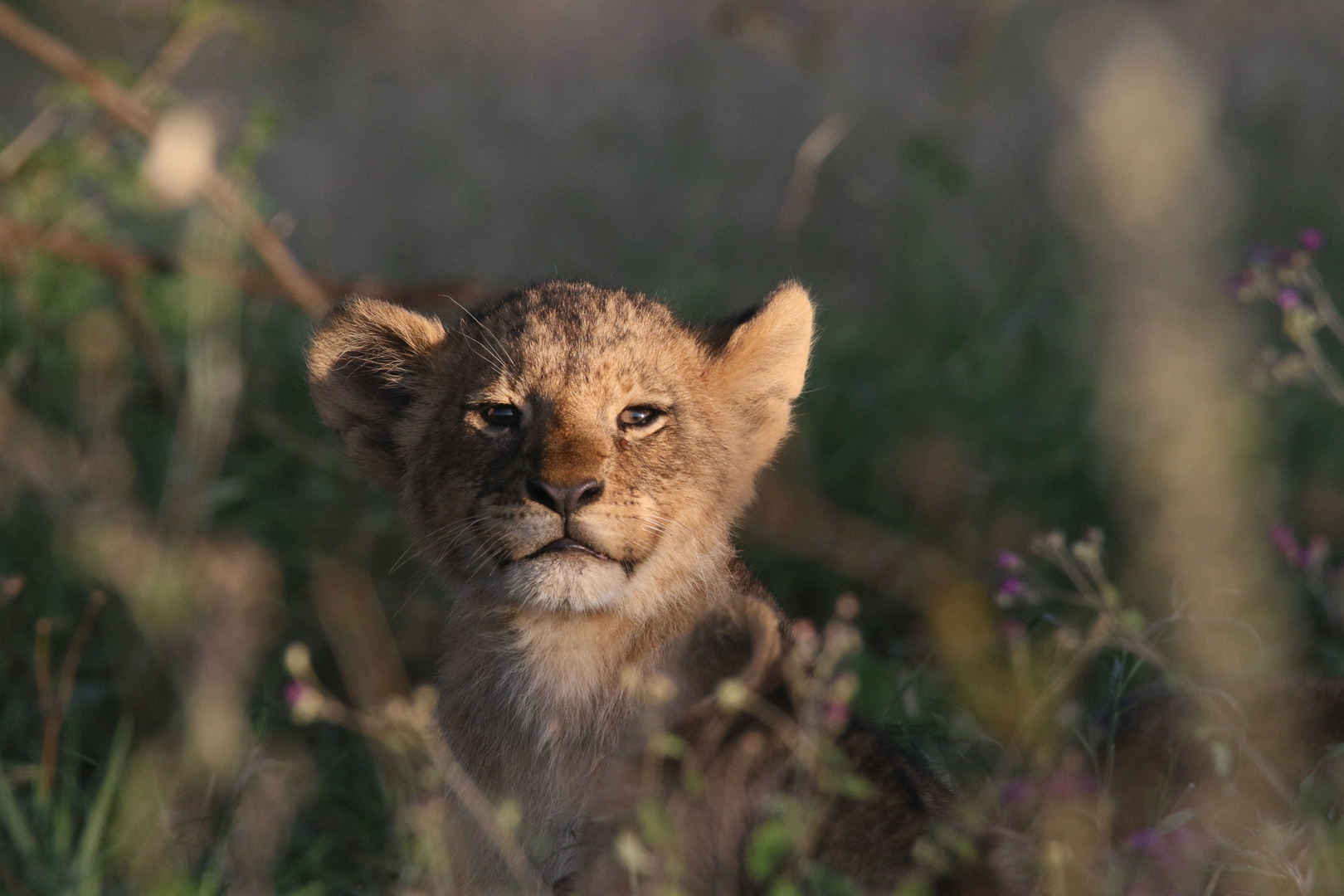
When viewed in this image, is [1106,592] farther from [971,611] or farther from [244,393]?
[244,393]

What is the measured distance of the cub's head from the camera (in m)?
3.39

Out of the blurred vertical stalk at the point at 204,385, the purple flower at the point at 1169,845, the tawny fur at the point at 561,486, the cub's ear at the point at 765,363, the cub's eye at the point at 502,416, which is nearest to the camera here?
the purple flower at the point at 1169,845

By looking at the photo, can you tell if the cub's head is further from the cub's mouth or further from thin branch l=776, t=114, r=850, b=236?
thin branch l=776, t=114, r=850, b=236

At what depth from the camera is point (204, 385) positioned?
5375 millimetres

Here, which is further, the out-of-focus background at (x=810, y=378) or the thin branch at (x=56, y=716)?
the out-of-focus background at (x=810, y=378)

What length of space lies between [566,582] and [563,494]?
212 millimetres

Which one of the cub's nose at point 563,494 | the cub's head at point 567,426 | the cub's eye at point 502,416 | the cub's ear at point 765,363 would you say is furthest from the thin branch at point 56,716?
the cub's ear at point 765,363

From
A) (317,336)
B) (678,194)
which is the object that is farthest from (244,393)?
(678,194)

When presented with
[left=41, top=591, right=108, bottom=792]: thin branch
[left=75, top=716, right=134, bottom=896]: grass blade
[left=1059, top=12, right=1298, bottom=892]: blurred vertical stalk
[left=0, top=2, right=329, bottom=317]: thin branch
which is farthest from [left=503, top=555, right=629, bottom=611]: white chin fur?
[left=0, top=2, right=329, bottom=317]: thin branch

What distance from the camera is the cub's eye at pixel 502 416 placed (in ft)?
12.0

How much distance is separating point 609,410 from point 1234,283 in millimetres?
2097

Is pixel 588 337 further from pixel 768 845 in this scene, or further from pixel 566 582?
pixel 768 845

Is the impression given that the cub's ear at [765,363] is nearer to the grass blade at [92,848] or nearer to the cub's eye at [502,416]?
the cub's eye at [502,416]

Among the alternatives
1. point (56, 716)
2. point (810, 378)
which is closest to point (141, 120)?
point (56, 716)
